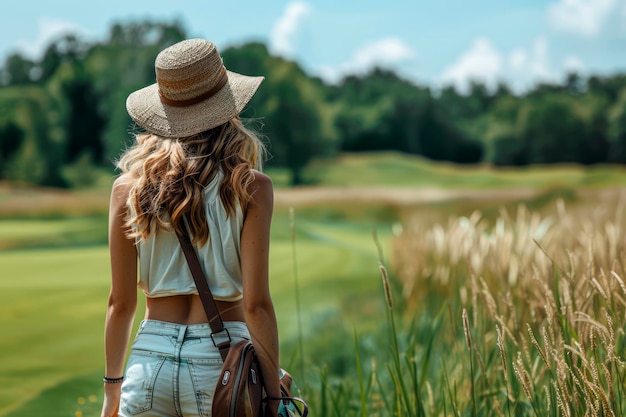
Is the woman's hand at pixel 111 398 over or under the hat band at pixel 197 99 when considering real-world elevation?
under

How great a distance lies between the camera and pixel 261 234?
6.89ft

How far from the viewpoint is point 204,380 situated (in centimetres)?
203

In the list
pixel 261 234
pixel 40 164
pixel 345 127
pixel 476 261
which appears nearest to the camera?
pixel 261 234

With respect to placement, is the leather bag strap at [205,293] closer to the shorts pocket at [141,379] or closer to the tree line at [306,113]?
the shorts pocket at [141,379]

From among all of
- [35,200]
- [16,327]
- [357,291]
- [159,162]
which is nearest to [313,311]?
[357,291]

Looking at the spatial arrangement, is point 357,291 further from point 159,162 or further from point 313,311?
point 159,162

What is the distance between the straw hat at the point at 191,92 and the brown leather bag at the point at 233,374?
0.34 metres

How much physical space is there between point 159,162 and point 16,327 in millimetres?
7019

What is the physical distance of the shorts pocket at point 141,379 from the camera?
6.64ft

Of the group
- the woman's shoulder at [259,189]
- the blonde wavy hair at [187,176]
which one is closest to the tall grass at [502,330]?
the woman's shoulder at [259,189]

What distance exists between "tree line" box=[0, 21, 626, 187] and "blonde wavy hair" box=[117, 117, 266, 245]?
64.3 ft

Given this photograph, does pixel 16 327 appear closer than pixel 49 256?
Yes

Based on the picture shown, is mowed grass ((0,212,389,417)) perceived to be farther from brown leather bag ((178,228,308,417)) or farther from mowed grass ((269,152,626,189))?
mowed grass ((269,152,626,189))

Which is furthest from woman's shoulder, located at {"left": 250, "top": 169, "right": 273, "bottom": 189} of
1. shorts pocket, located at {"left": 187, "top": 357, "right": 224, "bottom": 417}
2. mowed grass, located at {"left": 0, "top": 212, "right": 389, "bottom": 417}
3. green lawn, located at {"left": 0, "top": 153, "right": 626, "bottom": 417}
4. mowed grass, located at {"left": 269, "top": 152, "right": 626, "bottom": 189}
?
mowed grass, located at {"left": 269, "top": 152, "right": 626, "bottom": 189}
